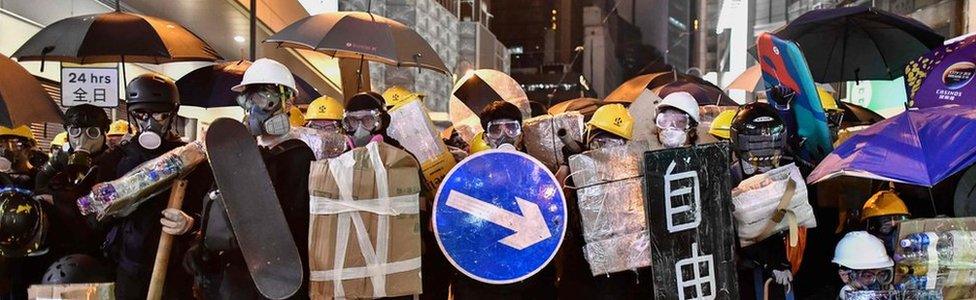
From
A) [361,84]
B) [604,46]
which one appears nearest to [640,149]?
[361,84]

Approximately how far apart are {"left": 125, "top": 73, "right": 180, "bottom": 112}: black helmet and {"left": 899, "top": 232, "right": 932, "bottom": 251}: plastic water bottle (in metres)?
3.72

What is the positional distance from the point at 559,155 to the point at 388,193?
5.40 ft

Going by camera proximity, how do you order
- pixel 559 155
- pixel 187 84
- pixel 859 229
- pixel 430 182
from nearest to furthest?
pixel 859 229, pixel 430 182, pixel 559 155, pixel 187 84

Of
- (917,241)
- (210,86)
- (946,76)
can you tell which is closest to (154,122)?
(210,86)

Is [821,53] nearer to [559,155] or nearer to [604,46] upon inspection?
[559,155]

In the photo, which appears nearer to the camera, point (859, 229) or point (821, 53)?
point (859, 229)

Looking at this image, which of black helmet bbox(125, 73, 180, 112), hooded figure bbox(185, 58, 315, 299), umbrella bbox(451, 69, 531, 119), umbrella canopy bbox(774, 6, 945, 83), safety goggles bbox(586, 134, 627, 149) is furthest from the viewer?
umbrella bbox(451, 69, 531, 119)

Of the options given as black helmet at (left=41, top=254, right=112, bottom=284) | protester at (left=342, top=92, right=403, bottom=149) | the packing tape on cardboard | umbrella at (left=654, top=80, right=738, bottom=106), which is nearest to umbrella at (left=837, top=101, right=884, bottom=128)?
umbrella at (left=654, top=80, right=738, bottom=106)

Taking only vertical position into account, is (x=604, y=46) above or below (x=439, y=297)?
above

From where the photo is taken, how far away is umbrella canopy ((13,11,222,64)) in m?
5.44

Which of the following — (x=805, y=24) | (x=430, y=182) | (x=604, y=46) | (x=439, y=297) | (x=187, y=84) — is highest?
(x=604, y=46)

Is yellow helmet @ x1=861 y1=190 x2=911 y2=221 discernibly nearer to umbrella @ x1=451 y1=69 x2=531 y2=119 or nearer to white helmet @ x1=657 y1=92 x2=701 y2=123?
white helmet @ x1=657 y1=92 x2=701 y2=123

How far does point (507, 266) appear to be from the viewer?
12.4 feet

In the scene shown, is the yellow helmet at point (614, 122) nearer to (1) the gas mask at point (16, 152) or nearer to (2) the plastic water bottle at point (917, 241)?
(2) the plastic water bottle at point (917, 241)
